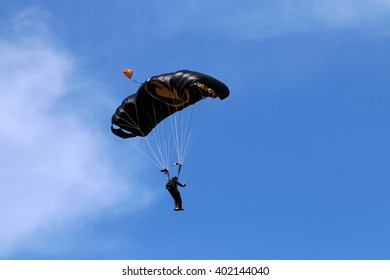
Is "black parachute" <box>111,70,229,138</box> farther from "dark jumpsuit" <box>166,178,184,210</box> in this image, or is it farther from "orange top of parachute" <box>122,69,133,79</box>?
"dark jumpsuit" <box>166,178,184,210</box>

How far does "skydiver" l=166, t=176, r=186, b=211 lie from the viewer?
28.7m

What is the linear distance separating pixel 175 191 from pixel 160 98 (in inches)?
190

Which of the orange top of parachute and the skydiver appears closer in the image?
the skydiver

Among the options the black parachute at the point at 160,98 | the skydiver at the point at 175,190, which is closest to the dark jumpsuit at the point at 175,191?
the skydiver at the point at 175,190

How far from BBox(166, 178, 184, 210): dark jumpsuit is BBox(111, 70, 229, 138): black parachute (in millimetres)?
3694

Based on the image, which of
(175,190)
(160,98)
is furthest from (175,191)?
(160,98)

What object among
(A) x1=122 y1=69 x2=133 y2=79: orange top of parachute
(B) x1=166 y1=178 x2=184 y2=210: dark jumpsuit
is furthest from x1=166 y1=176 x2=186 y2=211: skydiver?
(A) x1=122 y1=69 x2=133 y2=79: orange top of parachute

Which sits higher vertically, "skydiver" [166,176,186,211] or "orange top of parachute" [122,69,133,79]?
"orange top of parachute" [122,69,133,79]

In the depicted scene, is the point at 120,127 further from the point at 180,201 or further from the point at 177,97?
the point at 180,201

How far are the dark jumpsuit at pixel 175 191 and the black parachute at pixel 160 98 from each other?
3694 millimetres

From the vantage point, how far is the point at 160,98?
3158 centimetres

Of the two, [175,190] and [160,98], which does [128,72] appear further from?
[175,190]

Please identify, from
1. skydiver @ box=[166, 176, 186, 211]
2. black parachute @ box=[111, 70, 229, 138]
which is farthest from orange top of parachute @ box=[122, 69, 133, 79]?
skydiver @ box=[166, 176, 186, 211]
